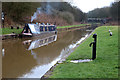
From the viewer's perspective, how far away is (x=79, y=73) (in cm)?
350

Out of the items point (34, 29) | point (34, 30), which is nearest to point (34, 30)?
point (34, 30)

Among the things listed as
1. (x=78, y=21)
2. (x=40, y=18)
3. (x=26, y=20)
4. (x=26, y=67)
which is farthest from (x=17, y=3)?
(x=78, y=21)

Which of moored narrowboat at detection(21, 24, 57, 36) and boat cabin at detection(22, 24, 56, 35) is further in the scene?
boat cabin at detection(22, 24, 56, 35)

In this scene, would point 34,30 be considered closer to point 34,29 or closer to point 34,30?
point 34,30

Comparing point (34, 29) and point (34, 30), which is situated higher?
point (34, 29)

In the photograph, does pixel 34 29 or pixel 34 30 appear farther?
pixel 34 29

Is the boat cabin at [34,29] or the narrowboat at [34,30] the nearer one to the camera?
the narrowboat at [34,30]

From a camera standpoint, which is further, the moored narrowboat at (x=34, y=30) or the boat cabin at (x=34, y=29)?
the boat cabin at (x=34, y=29)

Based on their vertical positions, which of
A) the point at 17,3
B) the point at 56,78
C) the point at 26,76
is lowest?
the point at 26,76

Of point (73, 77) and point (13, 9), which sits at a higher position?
point (13, 9)

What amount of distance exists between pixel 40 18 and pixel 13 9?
733cm

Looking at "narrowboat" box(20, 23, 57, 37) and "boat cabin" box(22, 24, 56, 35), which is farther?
"boat cabin" box(22, 24, 56, 35)

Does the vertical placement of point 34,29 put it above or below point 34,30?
above

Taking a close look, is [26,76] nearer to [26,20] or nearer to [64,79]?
[64,79]
